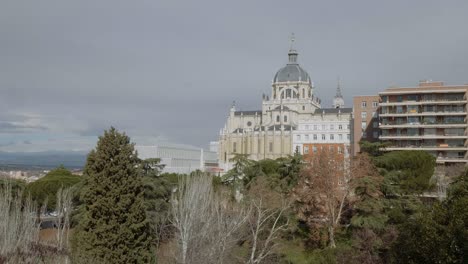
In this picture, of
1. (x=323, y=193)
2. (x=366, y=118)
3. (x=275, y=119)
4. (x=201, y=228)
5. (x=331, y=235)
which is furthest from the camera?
(x=275, y=119)

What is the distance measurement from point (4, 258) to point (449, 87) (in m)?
52.2

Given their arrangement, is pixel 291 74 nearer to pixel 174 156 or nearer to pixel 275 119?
pixel 275 119

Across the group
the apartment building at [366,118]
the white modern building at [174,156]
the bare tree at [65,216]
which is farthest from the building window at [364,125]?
the bare tree at [65,216]

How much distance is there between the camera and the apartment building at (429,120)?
177 feet

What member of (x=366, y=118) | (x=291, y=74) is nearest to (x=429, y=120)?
(x=366, y=118)

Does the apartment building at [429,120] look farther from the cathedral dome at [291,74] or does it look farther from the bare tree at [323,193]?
the cathedral dome at [291,74]

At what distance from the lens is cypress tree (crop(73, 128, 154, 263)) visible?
21.8 metres

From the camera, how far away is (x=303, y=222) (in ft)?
127

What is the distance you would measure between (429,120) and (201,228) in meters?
37.8

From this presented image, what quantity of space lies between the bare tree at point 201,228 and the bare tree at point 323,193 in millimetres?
7764

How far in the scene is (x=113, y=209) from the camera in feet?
72.2

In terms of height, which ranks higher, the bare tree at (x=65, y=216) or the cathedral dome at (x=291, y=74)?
the cathedral dome at (x=291, y=74)

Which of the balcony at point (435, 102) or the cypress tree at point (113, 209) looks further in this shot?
the balcony at point (435, 102)

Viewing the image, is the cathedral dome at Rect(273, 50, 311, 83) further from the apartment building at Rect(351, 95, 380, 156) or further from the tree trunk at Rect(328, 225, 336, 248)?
the tree trunk at Rect(328, 225, 336, 248)
